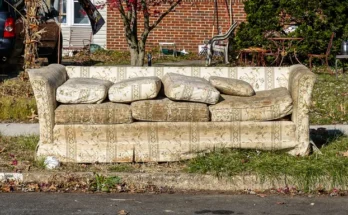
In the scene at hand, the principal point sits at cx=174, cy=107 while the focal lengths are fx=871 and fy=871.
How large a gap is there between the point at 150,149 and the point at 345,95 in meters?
5.90

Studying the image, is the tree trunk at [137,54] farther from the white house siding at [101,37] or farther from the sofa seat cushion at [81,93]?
the sofa seat cushion at [81,93]

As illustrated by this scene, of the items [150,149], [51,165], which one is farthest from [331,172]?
[51,165]

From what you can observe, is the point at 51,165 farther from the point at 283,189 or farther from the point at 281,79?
the point at 281,79

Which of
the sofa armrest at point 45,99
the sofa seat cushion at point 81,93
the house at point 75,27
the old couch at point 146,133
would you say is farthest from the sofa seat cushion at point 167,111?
the house at point 75,27

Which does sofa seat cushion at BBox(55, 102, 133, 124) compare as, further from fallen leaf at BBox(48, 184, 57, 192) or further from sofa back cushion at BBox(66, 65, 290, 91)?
sofa back cushion at BBox(66, 65, 290, 91)

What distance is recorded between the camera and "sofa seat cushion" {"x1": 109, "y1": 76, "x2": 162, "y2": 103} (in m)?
8.98

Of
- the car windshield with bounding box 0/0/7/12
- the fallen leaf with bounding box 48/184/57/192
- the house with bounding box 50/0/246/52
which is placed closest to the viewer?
the fallen leaf with bounding box 48/184/57/192

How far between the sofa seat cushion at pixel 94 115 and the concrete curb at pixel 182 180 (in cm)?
68

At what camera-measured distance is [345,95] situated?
14.0 meters

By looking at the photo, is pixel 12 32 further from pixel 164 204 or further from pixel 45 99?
pixel 164 204

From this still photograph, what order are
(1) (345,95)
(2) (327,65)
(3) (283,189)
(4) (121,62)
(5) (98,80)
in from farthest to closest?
(4) (121,62) → (2) (327,65) → (1) (345,95) → (5) (98,80) → (3) (283,189)

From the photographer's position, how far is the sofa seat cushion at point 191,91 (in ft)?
29.2

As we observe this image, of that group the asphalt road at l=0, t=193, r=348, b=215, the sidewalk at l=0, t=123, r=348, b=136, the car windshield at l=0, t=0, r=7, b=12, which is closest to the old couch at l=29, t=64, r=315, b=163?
the asphalt road at l=0, t=193, r=348, b=215

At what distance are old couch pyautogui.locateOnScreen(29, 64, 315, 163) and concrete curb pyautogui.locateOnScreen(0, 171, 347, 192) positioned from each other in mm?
513
